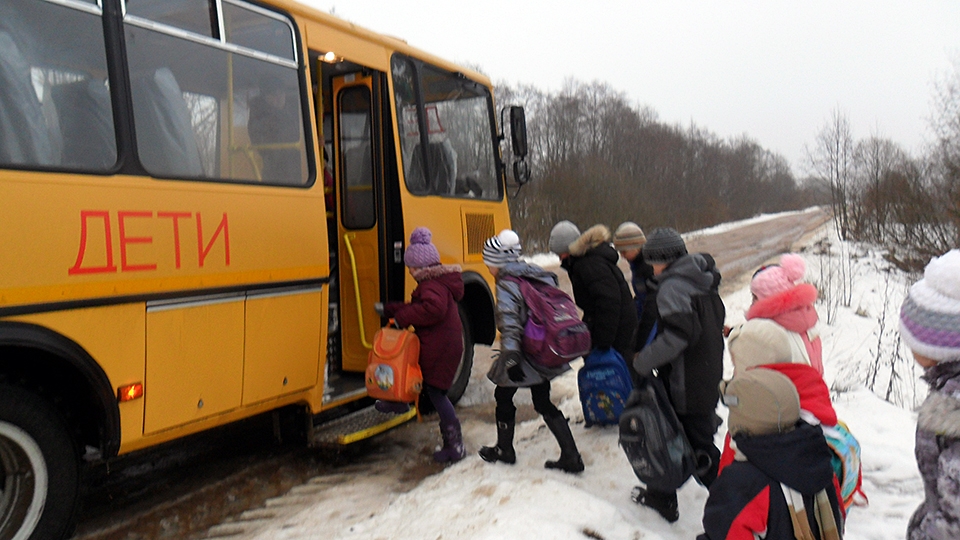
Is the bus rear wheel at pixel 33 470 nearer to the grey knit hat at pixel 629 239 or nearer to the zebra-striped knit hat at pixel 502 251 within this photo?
the zebra-striped knit hat at pixel 502 251

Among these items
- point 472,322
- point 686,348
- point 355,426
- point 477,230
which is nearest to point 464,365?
point 472,322

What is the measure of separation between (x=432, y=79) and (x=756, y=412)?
4253 mm

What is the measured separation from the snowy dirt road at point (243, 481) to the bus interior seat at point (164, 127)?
1.99 meters

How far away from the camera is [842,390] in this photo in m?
6.69

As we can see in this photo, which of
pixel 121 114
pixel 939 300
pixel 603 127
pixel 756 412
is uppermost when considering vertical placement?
pixel 603 127

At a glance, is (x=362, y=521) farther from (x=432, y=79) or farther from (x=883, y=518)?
(x=432, y=79)

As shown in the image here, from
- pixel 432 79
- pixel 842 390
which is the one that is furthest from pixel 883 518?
pixel 432 79

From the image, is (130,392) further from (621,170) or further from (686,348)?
(621,170)

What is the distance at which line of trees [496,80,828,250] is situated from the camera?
27875 millimetres

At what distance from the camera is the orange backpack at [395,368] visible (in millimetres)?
4555

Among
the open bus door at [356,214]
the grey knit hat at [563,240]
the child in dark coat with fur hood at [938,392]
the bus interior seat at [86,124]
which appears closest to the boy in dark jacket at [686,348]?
the grey knit hat at [563,240]

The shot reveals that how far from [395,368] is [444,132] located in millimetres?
2523

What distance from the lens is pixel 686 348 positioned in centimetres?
388

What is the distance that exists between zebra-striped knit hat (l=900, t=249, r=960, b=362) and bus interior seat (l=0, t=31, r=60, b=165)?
3577 mm
